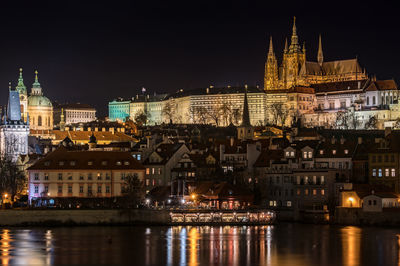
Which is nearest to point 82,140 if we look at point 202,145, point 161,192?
point 202,145

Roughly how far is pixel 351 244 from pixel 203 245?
34.6 ft

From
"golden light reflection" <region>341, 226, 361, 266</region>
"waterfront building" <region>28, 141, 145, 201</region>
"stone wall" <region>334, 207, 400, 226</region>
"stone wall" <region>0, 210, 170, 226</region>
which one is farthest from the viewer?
"waterfront building" <region>28, 141, 145, 201</region>

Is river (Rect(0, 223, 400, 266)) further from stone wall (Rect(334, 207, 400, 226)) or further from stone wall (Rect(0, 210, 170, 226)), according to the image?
stone wall (Rect(0, 210, 170, 226))

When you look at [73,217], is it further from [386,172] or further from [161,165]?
[386,172]

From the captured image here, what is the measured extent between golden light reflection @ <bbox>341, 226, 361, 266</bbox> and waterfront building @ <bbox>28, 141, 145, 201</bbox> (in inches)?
958

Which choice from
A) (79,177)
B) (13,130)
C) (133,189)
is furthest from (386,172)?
(13,130)

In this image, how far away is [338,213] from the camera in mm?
78125

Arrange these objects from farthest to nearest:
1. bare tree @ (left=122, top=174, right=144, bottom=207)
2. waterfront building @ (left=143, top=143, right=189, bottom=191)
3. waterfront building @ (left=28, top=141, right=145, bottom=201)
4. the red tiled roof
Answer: waterfront building @ (left=143, top=143, right=189, bottom=191)
the red tiled roof
waterfront building @ (left=28, top=141, right=145, bottom=201)
bare tree @ (left=122, top=174, right=144, bottom=207)

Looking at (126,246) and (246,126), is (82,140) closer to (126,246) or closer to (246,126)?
(246,126)

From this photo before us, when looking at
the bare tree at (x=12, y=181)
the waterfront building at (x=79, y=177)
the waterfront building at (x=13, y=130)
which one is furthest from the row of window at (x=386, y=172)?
the waterfront building at (x=13, y=130)

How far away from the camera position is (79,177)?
288ft

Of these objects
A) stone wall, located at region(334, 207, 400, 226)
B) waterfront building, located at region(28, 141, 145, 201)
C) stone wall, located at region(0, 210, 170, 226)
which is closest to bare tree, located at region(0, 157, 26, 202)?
waterfront building, located at region(28, 141, 145, 201)

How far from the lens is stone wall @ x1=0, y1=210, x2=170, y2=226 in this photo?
257 feet

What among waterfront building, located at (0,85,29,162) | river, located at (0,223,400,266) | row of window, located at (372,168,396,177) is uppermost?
waterfront building, located at (0,85,29,162)
